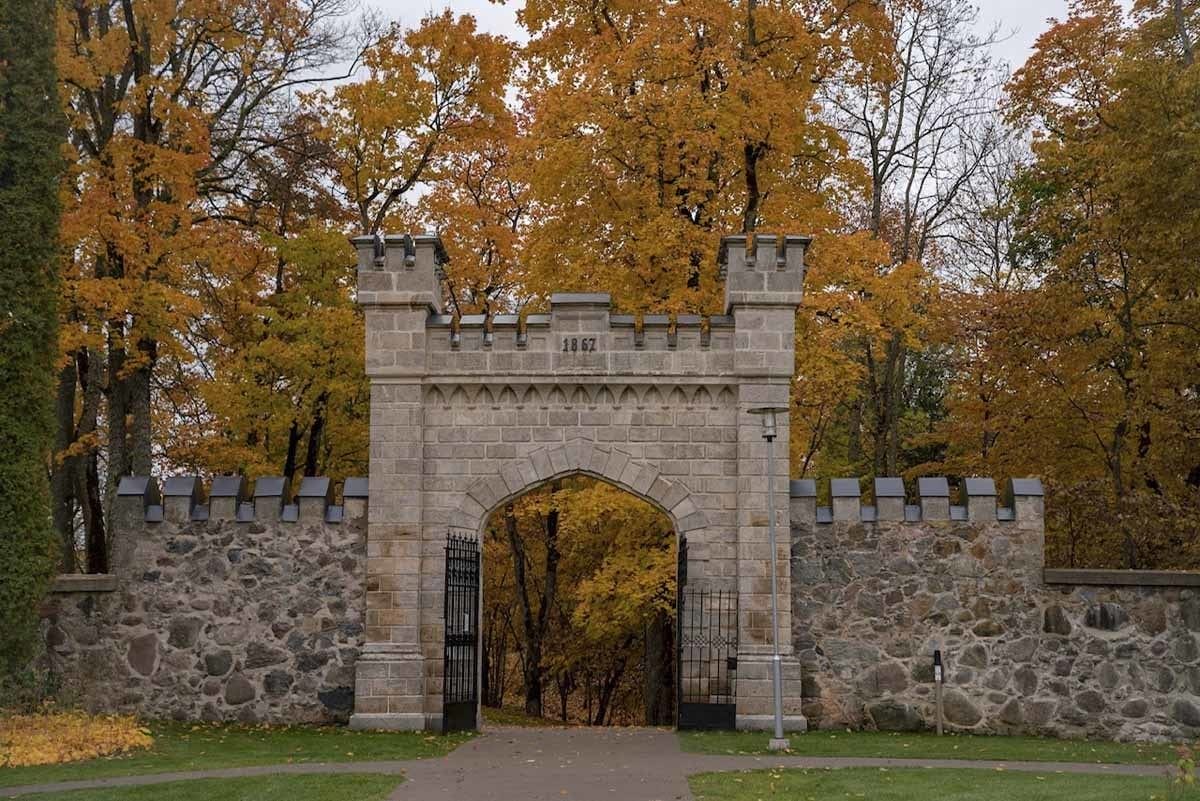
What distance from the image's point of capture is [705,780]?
9891 mm

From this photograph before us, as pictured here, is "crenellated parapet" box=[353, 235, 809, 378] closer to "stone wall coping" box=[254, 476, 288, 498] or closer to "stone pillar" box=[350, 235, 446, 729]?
"stone pillar" box=[350, 235, 446, 729]

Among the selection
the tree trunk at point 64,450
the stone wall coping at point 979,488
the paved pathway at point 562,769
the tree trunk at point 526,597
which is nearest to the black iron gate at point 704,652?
the paved pathway at point 562,769

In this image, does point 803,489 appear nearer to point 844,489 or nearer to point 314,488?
point 844,489

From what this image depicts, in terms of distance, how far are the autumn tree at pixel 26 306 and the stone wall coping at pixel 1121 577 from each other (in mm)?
10074

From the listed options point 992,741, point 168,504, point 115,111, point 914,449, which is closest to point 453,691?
point 168,504

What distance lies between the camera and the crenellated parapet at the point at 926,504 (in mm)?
13383

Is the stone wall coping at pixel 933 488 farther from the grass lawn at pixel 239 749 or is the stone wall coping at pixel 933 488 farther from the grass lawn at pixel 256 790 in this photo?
the grass lawn at pixel 256 790

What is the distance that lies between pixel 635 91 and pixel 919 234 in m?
8.95

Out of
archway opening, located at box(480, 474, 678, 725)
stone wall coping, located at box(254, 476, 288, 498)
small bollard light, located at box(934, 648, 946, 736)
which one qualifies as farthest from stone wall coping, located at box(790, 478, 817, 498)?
stone wall coping, located at box(254, 476, 288, 498)

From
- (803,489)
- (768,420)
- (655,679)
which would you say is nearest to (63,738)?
(768,420)

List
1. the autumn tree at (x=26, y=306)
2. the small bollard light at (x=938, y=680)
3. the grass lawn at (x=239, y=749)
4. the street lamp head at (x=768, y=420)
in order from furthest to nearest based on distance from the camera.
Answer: the small bollard light at (x=938, y=680) < the autumn tree at (x=26, y=306) < the street lamp head at (x=768, y=420) < the grass lawn at (x=239, y=749)

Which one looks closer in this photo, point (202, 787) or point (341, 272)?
point (202, 787)

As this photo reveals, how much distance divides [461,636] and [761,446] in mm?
3656

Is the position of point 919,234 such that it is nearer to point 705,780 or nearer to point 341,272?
point 341,272
